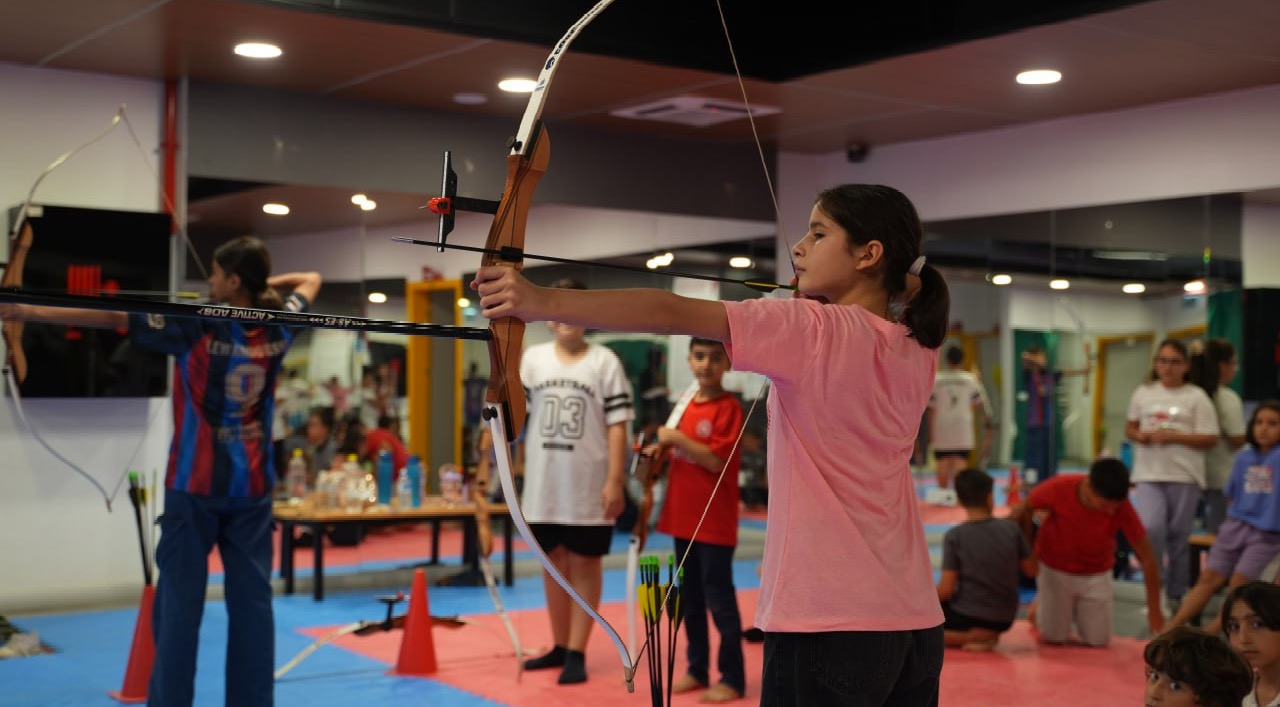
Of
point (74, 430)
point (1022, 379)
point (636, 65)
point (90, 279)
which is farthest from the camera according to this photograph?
point (1022, 379)

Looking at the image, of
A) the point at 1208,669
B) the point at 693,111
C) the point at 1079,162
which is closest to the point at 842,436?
the point at 1208,669

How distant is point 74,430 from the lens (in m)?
5.68

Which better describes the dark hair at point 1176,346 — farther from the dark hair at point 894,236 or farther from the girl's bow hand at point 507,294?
the girl's bow hand at point 507,294

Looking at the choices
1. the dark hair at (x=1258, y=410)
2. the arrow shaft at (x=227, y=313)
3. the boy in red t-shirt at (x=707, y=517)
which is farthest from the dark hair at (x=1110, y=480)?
the arrow shaft at (x=227, y=313)

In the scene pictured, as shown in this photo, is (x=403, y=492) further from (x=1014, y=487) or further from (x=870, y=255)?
(x=870, y=255)

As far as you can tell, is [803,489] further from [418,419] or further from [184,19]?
[418,419]

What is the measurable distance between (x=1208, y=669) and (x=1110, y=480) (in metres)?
3.06

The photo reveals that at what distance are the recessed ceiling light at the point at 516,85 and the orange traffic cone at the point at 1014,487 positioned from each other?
3.19m

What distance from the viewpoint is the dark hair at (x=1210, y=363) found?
6137mm

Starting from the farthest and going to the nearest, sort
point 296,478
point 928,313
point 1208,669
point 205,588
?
point 296,478 → point 205,588 → point 1208,669 → point 928,313

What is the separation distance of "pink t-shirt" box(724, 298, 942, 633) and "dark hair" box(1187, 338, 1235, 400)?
469 cm

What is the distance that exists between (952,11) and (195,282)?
3194 mm

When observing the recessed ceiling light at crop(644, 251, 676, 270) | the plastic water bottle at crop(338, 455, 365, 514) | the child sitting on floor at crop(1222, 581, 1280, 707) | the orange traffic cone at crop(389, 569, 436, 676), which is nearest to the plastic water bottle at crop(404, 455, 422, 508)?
the plastic water bottle at crop(338, 455, 365, 514)

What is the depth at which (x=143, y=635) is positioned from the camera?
4.52m
